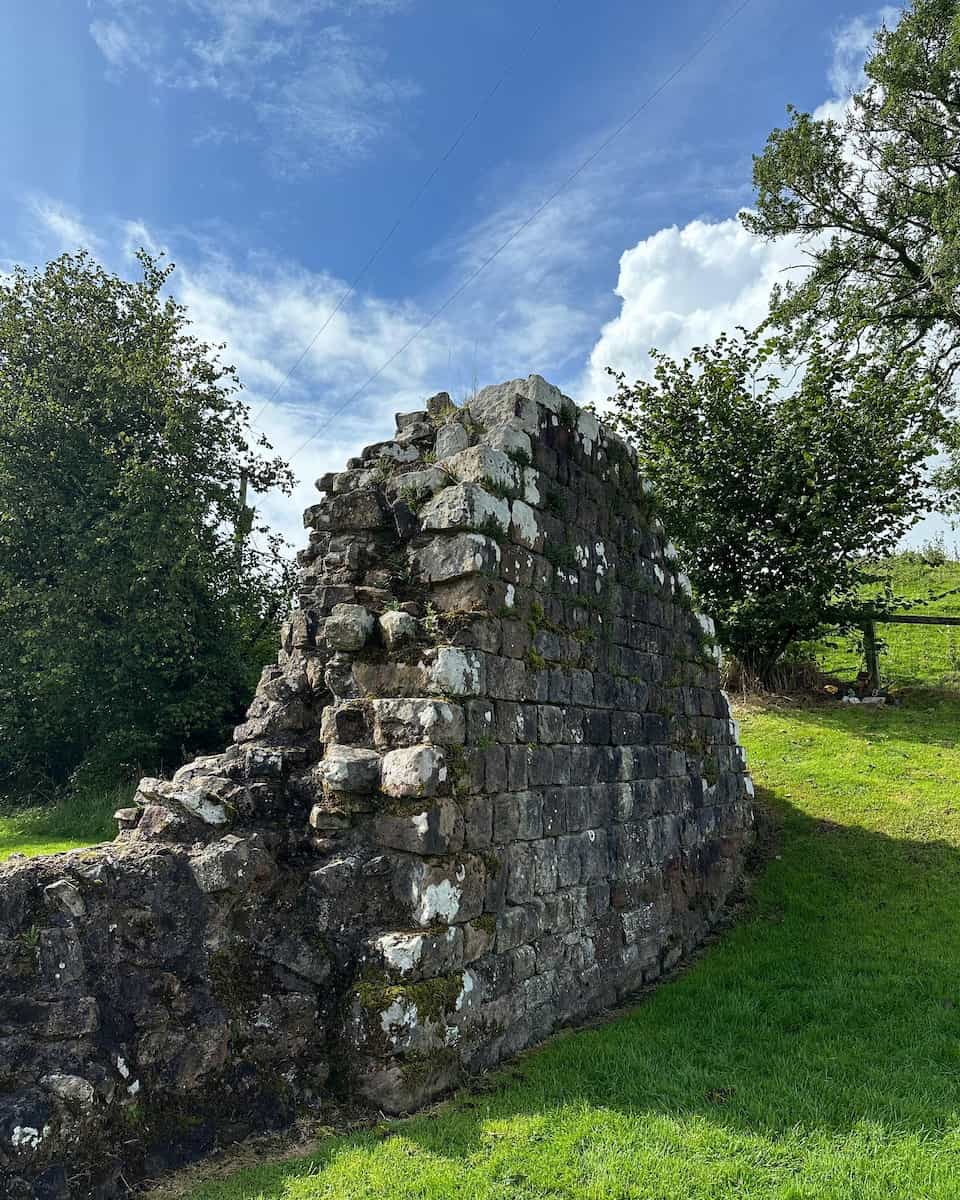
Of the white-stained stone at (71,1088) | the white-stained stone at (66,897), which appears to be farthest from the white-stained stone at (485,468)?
the white-stained stone at (71,1088)

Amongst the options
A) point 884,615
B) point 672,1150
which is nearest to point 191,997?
point 672,1150

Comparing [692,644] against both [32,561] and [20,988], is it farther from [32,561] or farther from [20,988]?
[32,561]

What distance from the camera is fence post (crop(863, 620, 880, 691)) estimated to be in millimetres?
15492

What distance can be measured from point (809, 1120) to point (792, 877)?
15.8ft

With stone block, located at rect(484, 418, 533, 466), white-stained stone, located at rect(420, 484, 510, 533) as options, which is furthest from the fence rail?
white-stained stone, located at rect(420, 484, 510, 533)

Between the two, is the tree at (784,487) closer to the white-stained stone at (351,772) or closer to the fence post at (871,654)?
the fence post at (871,654)

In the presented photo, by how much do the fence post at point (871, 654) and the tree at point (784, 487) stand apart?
52 cm

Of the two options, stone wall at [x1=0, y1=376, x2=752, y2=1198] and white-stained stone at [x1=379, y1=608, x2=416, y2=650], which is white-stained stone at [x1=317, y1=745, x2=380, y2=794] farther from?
white-stained stone at [x1=379, y1=608, x2=416, y2=650]

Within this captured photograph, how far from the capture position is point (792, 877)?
8859mm

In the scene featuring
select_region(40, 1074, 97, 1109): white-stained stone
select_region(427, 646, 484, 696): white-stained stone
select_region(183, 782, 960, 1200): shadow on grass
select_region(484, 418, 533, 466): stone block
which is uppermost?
select_region(484, 418, 533, 466): stone block

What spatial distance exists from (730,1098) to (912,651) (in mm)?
15862

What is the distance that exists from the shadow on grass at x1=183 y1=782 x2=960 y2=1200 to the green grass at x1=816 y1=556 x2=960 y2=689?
33.5 ft

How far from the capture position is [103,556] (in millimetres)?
16578

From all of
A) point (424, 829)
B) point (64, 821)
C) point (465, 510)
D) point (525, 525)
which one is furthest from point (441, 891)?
point (64, 821)
